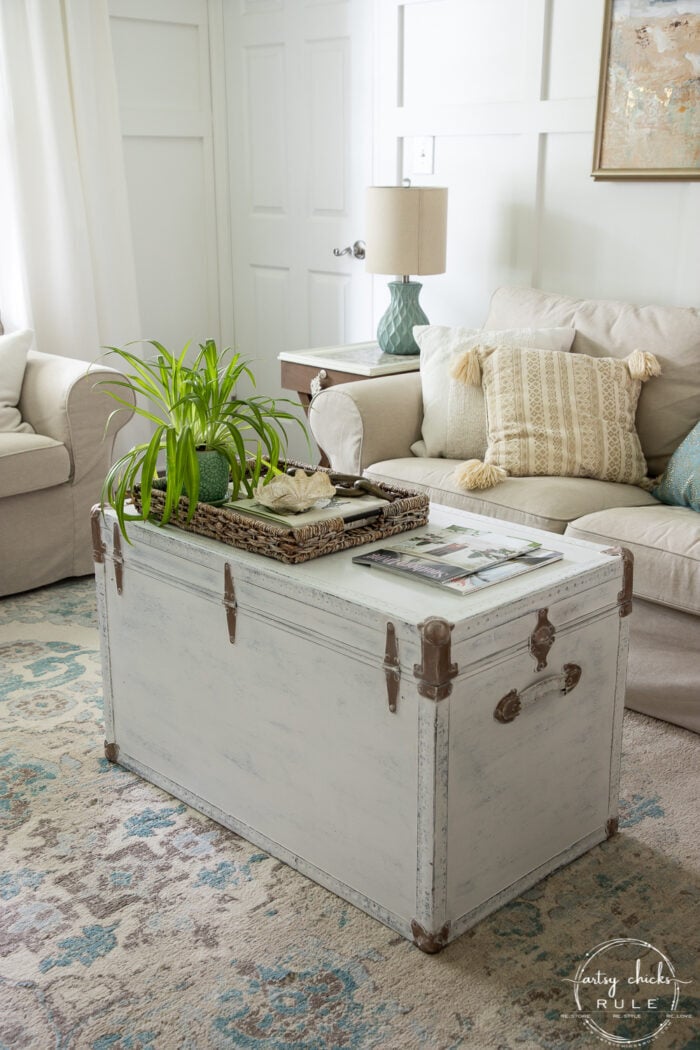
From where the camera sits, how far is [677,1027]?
154 cm

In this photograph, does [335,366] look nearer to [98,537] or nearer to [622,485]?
[622,485]

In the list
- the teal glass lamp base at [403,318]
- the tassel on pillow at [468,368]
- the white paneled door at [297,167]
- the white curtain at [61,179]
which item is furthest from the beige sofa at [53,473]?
the white paneled door at [297,167]

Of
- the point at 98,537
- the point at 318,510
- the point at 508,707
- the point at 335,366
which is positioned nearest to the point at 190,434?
the point at 318,510

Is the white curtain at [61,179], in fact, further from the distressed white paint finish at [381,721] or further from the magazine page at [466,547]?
the magazine page at [466,547]

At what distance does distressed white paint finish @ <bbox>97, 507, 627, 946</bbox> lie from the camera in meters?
1.64

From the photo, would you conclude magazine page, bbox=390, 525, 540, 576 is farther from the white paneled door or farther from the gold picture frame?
the white paneled door

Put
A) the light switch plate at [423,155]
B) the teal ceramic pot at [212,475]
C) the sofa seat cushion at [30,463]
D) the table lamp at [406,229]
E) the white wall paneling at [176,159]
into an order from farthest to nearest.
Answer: the white wall paneling at [176,159], the light switch plate at [423,155], the table lamp at [406,229], the sofa seat cushion at [30,463], the teal ceramic pot at [212,475]

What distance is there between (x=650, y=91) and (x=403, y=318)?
3.30ft

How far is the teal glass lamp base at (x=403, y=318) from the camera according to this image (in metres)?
3.53

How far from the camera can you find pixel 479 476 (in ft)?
8.73

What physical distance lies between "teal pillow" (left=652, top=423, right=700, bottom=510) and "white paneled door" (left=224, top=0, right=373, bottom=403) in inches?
68.3

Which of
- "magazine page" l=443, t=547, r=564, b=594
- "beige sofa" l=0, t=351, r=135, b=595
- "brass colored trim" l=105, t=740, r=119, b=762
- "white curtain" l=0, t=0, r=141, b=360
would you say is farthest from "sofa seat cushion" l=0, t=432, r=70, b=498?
"magazine page" l=443, t=547, r=564, b=594

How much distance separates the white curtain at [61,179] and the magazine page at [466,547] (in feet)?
8.31

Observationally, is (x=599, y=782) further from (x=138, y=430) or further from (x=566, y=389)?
(x=138, y=430)
